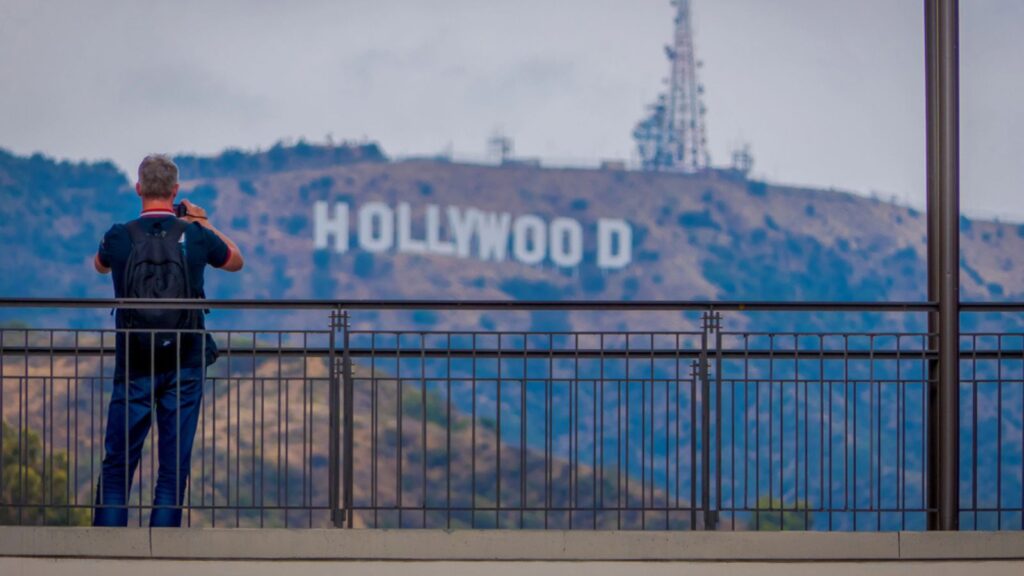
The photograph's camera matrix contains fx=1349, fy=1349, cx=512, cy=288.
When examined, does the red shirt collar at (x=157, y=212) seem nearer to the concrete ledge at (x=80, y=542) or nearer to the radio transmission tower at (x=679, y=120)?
the concrete ledge at (x=80, y=542)

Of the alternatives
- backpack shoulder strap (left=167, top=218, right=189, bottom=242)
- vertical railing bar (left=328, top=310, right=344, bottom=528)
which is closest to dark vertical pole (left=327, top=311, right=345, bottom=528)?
vertical railing bar (left=328, top=310, right=344, bottom=528)

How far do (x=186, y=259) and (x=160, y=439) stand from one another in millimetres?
737

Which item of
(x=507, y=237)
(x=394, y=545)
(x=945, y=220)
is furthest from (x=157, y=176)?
(x=507, y=237)

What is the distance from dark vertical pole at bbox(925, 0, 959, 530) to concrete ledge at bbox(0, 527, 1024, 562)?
76 cm

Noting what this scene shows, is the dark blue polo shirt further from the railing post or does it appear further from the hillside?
the hillside

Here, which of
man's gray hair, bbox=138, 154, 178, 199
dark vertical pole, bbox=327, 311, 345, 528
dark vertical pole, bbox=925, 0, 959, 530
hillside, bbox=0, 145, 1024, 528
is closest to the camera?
dark vertical pole, bbox=327, 311, 345, 528

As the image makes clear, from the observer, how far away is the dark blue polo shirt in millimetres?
5473

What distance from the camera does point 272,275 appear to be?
44062 mm

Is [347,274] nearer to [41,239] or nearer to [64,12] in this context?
[41,239]

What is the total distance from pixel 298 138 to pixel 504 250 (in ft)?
25.8

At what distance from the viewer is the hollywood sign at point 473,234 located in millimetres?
45438

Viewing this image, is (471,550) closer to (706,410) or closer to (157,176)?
(706,410)

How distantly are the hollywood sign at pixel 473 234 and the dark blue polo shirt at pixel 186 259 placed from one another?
3905cm

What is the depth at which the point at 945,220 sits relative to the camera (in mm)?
5555
